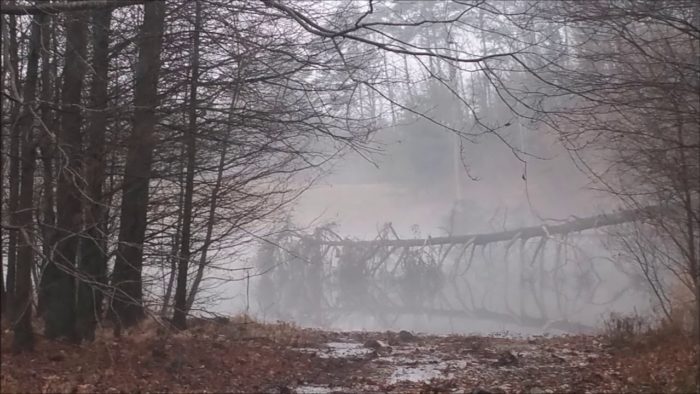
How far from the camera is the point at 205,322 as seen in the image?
10188mm

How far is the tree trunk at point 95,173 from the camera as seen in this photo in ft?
23.6

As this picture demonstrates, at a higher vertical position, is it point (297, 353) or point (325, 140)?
point (325, 140)

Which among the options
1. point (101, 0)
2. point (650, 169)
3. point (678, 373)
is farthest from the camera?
point (650, 169)

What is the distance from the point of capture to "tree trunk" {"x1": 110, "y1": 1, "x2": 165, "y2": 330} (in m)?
7.87

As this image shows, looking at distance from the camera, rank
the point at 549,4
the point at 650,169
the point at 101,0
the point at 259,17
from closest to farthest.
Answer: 1. the point at 101,0
2. the point at 259,17
3. the point at 549,4
4. the point at 650,169

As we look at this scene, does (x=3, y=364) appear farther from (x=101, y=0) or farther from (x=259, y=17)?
(x=259, y=17)

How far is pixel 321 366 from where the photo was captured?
314 inches

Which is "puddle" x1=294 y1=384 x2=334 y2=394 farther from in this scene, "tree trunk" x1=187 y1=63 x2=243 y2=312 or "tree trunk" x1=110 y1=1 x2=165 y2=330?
"tree trunk" x1=187 y1=63 x2=243 y2=312

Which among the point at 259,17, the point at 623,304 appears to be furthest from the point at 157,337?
the point at 623,304

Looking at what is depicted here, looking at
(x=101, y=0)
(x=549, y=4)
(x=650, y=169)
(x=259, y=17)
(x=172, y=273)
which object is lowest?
(x=172, y=273)

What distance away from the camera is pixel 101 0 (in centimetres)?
524

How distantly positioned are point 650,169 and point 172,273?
6967 mm

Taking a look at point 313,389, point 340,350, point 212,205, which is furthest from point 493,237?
point 313,389

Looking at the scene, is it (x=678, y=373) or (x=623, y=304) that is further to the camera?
(x=623, y=304)
